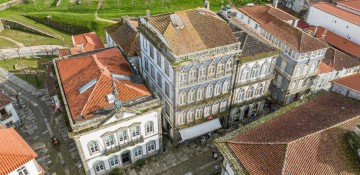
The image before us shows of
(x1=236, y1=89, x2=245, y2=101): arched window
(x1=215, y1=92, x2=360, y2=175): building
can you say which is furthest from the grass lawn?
(x1=215, y1=92, x2=360, y2=175): building

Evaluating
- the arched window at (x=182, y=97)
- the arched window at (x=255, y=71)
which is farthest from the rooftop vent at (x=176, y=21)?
the arched window at (x=255, y=71)

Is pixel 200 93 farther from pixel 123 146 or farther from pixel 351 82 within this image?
pixel 351 82

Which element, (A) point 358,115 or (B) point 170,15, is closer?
(A) point 358,115

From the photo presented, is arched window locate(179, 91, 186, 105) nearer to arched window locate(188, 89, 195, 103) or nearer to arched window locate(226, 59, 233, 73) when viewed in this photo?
arched window locate(188, 89, 195, 103)

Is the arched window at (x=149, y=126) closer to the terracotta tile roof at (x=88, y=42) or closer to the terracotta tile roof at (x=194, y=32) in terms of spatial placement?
the terracotta tile roof at (x=194, y=32)

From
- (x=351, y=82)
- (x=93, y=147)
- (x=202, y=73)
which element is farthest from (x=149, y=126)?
(x=351, y=82)

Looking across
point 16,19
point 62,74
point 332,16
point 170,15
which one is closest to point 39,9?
point 16,19

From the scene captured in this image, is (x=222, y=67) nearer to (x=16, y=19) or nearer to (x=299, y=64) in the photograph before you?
(x=299, y=64)
